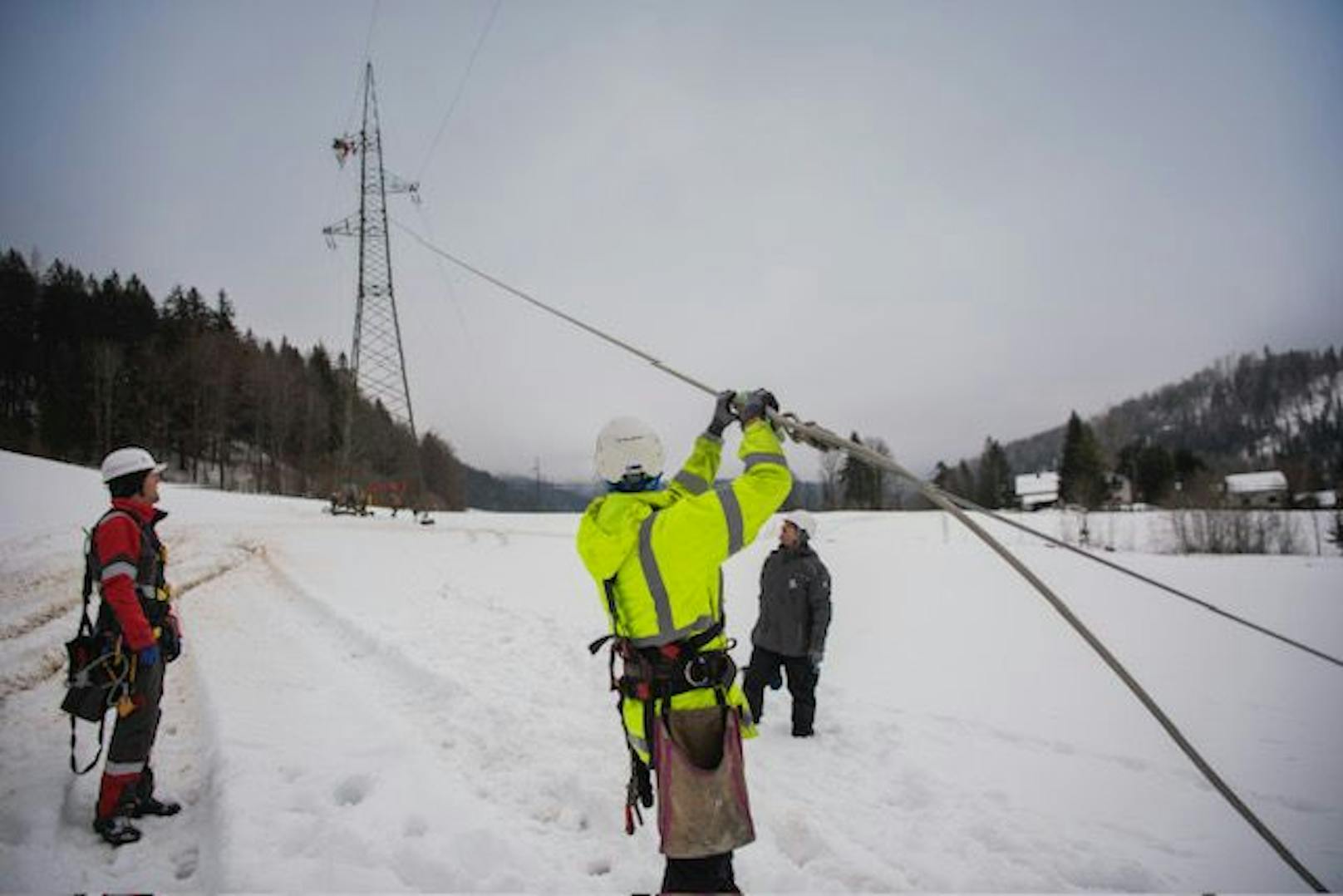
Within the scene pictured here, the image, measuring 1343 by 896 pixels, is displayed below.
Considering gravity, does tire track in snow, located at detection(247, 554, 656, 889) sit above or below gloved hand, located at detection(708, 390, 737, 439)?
below

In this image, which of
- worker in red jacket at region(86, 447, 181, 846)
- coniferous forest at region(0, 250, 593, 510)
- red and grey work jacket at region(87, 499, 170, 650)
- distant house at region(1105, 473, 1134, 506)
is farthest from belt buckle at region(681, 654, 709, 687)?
distant house at region(1105, 473, 1134, 506)

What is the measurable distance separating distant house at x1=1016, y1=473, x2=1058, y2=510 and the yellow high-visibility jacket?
9507 cm

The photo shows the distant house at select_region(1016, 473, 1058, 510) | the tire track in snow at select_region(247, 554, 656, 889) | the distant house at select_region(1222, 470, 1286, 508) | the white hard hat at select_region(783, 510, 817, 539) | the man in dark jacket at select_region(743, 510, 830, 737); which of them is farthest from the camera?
the distant house at select_region(1016, 473, 1058, 510)

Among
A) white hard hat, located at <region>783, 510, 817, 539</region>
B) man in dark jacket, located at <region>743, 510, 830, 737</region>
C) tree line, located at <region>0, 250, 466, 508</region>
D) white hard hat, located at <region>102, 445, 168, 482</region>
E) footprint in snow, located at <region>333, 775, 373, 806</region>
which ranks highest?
tree line, located at <region>0, 250, 466, 508</region>

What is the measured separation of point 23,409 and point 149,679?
60.5 meters

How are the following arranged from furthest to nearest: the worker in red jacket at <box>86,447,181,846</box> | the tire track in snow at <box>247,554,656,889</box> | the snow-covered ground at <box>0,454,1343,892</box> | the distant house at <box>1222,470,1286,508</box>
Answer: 1. the distant house at <box>1222,470,1286,508</box>
2. the tire track in snow at <box>247,554,656,889</box>
3. the worker in red jacket at <box>86,447,181,846</box>
4. the snow-covered ground at <box>0,454,1343,892</box>

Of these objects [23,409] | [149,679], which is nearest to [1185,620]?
[149,679]

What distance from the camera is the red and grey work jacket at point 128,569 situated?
13.3 ft

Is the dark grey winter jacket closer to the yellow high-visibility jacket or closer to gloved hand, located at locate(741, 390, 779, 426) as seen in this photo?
the yellow high-visibility jacket

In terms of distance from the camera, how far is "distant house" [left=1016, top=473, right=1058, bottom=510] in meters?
85.4

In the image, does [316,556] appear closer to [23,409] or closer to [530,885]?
[530,885]

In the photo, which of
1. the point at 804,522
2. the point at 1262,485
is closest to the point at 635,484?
the point at 804,522

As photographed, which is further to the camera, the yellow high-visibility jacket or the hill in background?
the hill in background

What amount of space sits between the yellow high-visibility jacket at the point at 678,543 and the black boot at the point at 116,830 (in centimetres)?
367
